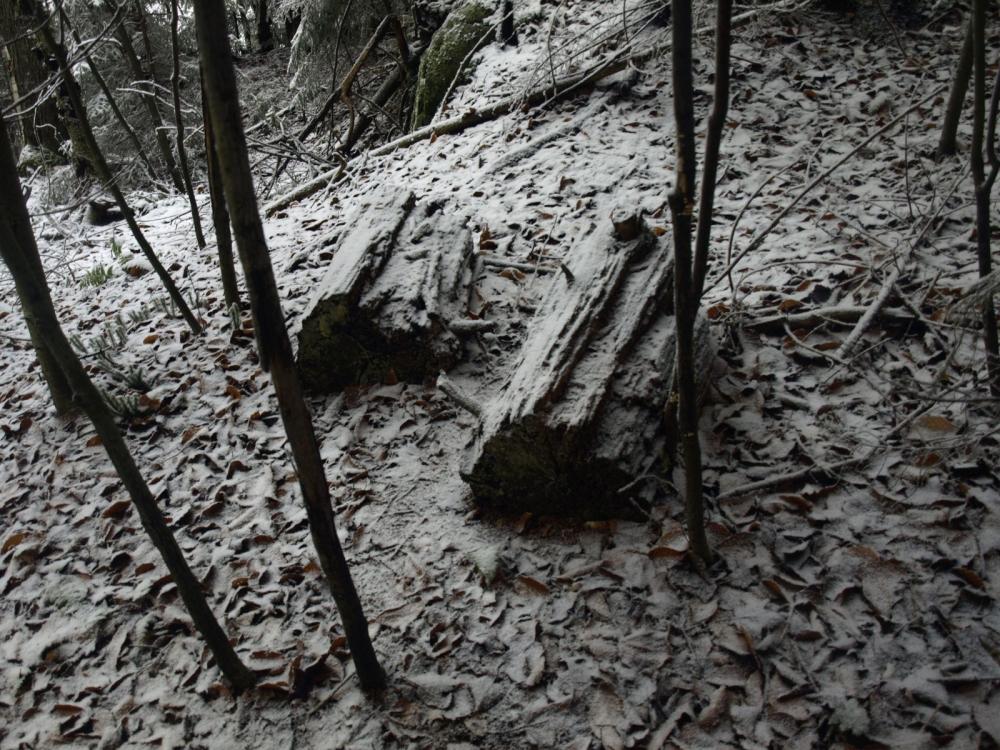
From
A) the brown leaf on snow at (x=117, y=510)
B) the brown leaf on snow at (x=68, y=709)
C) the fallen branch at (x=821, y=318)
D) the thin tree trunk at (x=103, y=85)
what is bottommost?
the brown leaf on snow at (x=68, y=709)

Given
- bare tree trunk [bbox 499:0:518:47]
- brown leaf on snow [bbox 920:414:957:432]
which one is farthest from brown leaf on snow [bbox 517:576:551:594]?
bare tree trunk [bbox 499:0:518:47]

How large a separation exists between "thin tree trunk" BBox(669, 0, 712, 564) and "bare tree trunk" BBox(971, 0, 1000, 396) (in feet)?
3.41

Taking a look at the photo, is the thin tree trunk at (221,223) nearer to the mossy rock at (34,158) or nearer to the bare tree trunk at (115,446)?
the bare tree trunk at (115,446)

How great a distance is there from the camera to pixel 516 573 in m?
2.50

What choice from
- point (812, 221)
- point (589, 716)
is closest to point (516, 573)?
point (589, 716)

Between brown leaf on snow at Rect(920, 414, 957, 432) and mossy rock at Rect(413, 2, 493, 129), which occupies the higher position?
mossy rock at Rect(413, 2, 493, 129)

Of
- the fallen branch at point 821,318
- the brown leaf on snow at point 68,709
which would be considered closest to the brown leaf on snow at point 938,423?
the fallen branch at point 821,318

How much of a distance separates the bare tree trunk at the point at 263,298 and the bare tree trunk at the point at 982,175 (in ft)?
7.41

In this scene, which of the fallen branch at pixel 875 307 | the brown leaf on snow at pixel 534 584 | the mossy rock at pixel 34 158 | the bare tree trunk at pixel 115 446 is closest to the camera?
the bare tree trunk at pixel 115 446

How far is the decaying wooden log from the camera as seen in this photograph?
133 inches

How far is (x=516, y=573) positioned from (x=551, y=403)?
0.72m

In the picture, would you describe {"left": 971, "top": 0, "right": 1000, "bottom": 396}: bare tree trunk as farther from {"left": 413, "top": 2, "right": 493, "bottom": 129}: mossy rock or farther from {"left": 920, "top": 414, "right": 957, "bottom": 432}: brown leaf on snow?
{"left": 413, "top": 2, "right": 493, "bottom": 129}: mossy rock

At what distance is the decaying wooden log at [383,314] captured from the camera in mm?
3371

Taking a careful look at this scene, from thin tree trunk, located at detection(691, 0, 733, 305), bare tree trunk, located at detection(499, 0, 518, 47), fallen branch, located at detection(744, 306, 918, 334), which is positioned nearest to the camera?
thin tree trunk, located at detection(691, 0, 733, 305)
